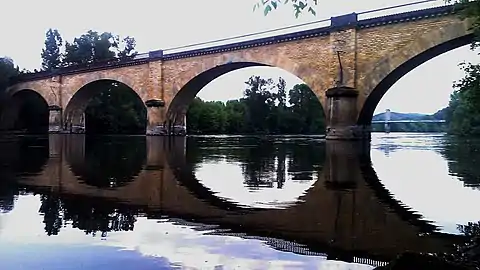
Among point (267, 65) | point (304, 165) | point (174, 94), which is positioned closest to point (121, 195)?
point (304, 165)

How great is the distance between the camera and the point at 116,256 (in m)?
4.43

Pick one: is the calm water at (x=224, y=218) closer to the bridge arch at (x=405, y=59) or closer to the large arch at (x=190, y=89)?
the bridge arch at (x=405, y=59)

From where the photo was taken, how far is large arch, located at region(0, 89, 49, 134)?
53.7 meters

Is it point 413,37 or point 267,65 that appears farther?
point 267,65

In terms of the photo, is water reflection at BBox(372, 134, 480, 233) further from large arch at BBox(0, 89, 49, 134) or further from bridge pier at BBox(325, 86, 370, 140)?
large arch at BBox(0, 89, 49, 134)

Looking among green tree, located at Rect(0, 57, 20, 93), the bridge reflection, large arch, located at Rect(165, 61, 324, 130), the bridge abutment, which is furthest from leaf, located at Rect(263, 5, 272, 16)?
green tree, located at Rect(0, 57, 20, 93)

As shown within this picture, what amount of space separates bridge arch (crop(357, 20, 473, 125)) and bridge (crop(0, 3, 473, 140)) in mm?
46

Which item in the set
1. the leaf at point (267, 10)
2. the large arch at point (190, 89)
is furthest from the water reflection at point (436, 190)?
the large arch at point (190, 89)

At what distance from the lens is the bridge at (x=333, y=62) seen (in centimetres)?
2416

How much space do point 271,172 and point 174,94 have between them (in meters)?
27.5

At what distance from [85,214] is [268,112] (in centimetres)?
7372

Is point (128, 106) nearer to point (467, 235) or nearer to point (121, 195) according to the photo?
point (121, 195)

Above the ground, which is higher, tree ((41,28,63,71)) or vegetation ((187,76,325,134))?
tree ((41,28,63,71))

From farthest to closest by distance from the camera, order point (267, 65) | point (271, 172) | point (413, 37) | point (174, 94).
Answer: point (174, 94), point (267, 65), point (413, 37), point (271, 172)
